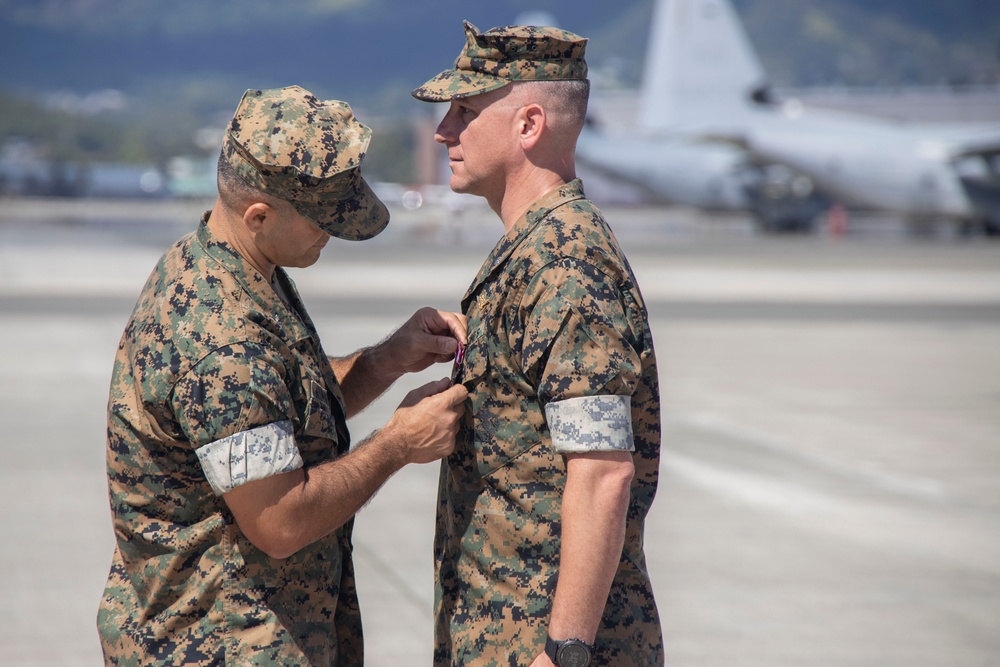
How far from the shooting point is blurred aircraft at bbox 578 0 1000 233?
38906 millimetres

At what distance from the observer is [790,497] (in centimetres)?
737

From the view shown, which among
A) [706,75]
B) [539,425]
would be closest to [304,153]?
[539,425]

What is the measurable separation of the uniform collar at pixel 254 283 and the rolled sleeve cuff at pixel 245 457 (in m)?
0.26

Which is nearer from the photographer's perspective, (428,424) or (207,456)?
(207,456)

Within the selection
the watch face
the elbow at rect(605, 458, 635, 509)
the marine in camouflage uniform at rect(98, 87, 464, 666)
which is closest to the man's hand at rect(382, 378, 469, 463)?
the marine in camouflage uniform at rect(98, 87, 464, 666)

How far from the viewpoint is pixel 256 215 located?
2367 millimetres

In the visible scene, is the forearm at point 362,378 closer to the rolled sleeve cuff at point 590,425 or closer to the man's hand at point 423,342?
the man's hand at point 423,342

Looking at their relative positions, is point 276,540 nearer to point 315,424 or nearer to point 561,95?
point 315,424

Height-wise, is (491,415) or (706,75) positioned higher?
(491,415)

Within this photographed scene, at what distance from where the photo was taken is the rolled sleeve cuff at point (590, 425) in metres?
2.19

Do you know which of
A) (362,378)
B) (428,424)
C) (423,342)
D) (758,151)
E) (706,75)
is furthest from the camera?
(706,75)

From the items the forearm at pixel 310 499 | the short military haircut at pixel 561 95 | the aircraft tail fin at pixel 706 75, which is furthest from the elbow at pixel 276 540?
the aircraft tail fin at pixel 706 75

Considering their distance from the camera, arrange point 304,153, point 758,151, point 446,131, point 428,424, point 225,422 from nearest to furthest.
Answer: point 225,422 < point 304,153 < point 428,424 < point 446,131 < point 758,151

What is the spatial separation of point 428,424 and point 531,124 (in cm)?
69
